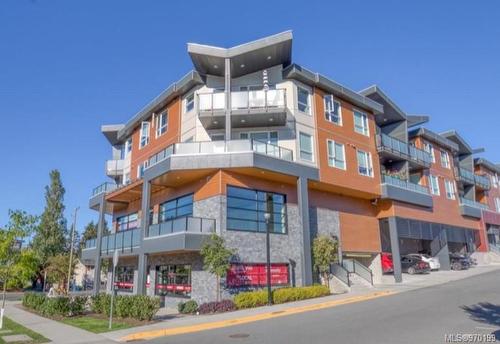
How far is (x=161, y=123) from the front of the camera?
96.7 ft

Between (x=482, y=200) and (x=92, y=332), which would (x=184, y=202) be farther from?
(x=482, y=200)

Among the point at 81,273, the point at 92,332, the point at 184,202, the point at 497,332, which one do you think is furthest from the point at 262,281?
the point at 81,273

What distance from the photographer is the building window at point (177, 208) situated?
23.5m

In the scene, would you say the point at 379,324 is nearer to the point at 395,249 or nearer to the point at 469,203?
the point at 395,249

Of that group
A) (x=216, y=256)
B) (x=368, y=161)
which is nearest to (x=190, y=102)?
(x=216, y=256)

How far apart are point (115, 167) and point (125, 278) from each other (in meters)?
10.5

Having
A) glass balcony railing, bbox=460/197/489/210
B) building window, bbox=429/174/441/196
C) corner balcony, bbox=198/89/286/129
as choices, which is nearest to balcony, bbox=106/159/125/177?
corner balcony, bbox=198/89/286/129

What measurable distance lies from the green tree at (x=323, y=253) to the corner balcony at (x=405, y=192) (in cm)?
837

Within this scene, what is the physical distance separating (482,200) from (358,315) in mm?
44202

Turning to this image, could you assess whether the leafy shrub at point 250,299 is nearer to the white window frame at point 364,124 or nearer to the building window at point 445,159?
the white window frame at point 364,124

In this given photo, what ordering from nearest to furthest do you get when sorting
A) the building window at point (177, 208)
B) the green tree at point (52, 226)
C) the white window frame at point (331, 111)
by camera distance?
the building window at point (177, 208)
the white window frame at point (331, 111)
the green tree at point (52, 226)

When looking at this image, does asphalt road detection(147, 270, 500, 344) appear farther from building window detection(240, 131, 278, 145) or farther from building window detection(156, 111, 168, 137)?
building window detection(156, 111, 168, 137)

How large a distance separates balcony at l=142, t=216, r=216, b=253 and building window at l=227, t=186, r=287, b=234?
58.3 inches

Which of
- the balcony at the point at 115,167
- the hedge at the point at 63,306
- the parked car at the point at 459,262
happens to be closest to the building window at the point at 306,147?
the hedge at the point at 63,306
